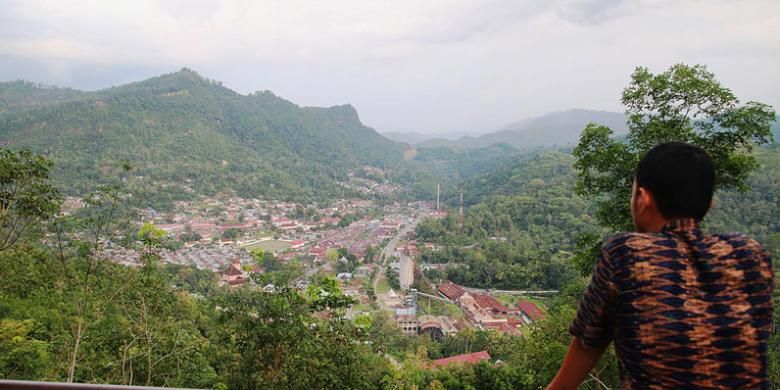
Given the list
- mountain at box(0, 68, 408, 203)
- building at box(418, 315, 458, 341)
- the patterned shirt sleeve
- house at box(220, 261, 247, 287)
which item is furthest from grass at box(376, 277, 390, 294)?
the patterned shirt sleeve

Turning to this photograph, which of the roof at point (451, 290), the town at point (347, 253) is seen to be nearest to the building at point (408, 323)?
the town at point (347, 253)

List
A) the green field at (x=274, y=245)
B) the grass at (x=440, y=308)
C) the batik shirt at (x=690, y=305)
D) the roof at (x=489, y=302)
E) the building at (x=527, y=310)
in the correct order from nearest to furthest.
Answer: the batik shirt at (x=690, y=305)
the building at (x=527, y=310)
the roof at (x=489, y=302)
the grass at (x=440, y=308)
the green field at (x=274, y=245)

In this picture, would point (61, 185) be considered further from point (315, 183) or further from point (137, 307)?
point (315, 183)

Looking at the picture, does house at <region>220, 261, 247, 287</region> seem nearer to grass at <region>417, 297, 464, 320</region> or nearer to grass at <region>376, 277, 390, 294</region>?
grass at <region>376, 277, 390, 294</region>

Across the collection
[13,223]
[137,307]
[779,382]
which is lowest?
[779,382]

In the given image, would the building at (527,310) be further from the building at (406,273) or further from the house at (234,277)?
A: the house at (234,277)

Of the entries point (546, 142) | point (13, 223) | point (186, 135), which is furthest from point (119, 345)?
point (546, 142)

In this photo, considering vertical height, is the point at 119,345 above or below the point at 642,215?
below
